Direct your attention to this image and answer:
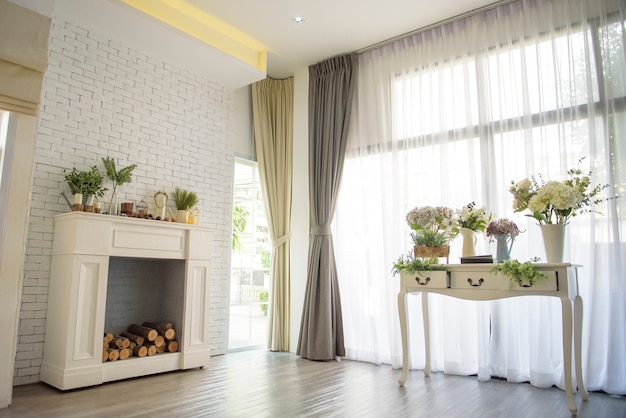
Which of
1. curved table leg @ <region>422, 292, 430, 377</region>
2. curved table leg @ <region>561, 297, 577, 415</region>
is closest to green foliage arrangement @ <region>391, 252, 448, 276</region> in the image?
curved table leg @ <region>422, 292, 430, 377</region>

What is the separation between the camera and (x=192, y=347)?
4.07 meters

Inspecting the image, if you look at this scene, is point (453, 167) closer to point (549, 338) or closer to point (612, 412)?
point (549, 338)

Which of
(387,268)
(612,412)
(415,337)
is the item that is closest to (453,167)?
(387,268)

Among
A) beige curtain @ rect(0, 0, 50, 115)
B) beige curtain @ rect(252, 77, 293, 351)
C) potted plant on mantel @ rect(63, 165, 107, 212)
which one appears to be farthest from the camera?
beige curtain @ rect(252, 77, 293, 351)

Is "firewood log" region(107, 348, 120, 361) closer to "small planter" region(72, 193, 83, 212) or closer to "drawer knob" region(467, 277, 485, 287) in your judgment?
"small planter" region(72, 193, 83, 212)

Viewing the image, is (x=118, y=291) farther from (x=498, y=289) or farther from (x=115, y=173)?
(x=498, y=289)

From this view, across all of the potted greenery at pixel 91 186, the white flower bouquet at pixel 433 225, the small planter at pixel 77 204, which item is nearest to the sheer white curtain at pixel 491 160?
the white flower bouquet at pixel 433 225

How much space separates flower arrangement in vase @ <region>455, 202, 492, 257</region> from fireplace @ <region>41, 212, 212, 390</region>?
2.40m

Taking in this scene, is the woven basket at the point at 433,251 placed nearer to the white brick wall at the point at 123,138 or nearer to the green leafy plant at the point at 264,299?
the white brick wall at the point at 123,138

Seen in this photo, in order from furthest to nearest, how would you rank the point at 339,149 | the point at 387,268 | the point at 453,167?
the point at 339,149 → the point at 387,268 → the point at 453,167

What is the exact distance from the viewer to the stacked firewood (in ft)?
12.1

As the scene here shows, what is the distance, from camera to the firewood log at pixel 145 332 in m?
3.94

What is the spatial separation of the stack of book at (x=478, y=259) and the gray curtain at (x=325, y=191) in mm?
1671

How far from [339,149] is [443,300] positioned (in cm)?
198
